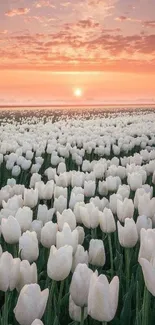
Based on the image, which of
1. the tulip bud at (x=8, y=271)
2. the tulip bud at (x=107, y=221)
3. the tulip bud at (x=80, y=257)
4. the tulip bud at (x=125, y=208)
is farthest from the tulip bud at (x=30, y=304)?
the tulip bud at (x=125, y=208)

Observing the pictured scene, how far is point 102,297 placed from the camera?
6.42 feet

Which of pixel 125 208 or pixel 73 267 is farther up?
pixel 125 208

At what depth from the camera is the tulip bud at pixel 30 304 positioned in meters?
2.00

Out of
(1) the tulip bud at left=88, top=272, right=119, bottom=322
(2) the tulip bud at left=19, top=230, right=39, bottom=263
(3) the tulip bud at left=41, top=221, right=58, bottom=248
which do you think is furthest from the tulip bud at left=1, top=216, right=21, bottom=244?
(1) the tulip bud at left=88, top=272, right=119, bottom=322

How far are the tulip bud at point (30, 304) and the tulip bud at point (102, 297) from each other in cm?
20

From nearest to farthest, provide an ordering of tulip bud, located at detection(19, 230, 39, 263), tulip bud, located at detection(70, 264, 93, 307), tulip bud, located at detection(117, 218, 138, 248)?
1. tulip bud, located at detection(70, 264, 93, 307)
2. tulip bud, located at detection(19, 230, 39, 263)
3. tulip bud, located at detection(117, 218, 138, 248)

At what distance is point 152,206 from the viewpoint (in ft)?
12.0

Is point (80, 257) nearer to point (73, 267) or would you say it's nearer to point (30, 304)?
point (73, 267)

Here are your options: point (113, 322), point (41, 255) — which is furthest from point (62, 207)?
→ point (113, 322)

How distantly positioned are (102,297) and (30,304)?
1.01 feet

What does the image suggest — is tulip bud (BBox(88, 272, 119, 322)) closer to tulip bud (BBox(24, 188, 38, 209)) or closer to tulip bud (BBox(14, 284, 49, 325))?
tulip bud (BBox(14, 284, 49, 325))

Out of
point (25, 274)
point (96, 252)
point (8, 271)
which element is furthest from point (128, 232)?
point (8, 271)

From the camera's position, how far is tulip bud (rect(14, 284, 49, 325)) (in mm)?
2004

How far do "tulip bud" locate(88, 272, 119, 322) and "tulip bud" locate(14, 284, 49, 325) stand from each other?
20 cm
